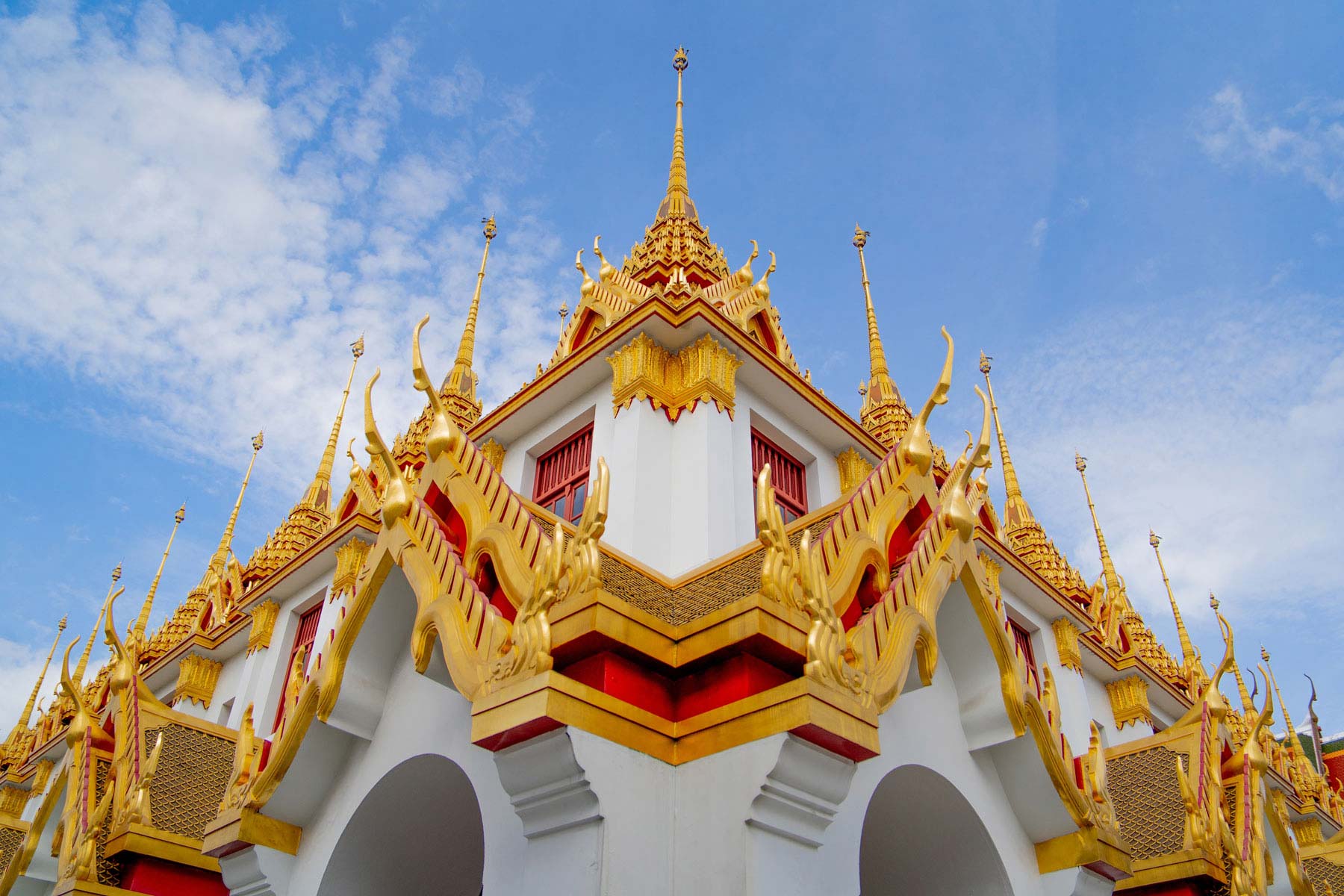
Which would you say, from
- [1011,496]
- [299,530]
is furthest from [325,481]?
[1011,496]

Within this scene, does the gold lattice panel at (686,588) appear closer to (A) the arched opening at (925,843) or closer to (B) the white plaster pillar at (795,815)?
(B) the white plaster pillar at (795,815)

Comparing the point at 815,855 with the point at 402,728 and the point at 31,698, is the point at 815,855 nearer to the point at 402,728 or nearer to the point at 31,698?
the point at 402,728

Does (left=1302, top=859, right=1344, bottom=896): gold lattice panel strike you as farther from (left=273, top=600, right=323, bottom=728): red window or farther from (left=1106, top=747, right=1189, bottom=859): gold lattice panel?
(left=273, top=600, right=323, bottom=728): red window

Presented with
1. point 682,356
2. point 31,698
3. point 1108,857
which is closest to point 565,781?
point 1108,857

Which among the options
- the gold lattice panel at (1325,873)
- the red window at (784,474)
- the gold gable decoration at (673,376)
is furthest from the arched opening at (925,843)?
the gold lattice panel at (1325,873)

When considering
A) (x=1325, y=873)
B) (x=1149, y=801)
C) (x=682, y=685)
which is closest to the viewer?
(x=682, y=685)

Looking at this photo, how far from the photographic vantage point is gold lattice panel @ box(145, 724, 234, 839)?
26.6 ft

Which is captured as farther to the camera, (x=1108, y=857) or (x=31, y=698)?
(x=31, y=698)

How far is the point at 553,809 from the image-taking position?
16.0 ft

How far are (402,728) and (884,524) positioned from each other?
347 centimetres

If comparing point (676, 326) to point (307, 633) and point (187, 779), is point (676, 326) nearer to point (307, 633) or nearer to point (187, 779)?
point (187, 779)

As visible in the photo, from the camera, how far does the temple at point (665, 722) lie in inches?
193

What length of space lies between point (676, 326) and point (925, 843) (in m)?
5.77

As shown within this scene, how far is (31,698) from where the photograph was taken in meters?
29.4
